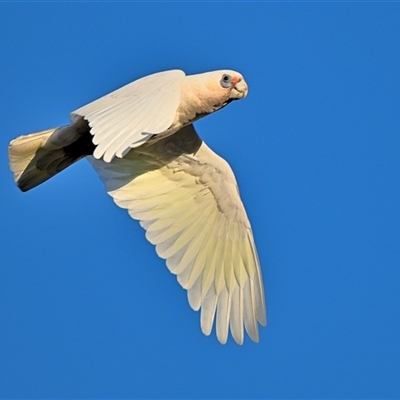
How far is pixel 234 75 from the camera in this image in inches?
291


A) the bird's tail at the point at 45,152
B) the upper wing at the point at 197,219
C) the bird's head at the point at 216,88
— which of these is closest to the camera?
the bird's head at the point at 216,88

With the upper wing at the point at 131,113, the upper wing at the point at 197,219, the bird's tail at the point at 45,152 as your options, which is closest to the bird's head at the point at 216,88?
the upper wing at the point at 131,113

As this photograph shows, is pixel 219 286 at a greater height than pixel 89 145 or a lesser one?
lesser

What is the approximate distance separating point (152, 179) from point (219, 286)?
41.7 inches

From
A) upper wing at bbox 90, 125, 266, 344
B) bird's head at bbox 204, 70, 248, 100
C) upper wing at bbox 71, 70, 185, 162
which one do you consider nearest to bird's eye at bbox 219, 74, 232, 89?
bird's head at bbox 204, 70, 248, 100

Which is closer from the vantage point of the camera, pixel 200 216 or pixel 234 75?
pixel 234 75

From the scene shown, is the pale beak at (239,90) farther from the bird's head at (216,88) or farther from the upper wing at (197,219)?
the upper wing at (197,219)

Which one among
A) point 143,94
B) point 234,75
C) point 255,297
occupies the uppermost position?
point 234,75

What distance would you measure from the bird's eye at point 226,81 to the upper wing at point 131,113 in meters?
0.35

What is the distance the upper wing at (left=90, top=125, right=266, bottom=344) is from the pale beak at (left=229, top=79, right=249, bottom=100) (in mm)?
594

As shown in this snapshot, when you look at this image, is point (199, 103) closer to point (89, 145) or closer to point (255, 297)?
point (89, 145)

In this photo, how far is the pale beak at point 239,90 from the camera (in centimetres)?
738

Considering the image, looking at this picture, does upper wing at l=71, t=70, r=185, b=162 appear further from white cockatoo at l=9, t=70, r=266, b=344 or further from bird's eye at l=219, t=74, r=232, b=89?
bird's eye at l=219, t=74, r=232, b=89

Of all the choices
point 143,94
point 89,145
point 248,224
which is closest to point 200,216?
point 248,224
